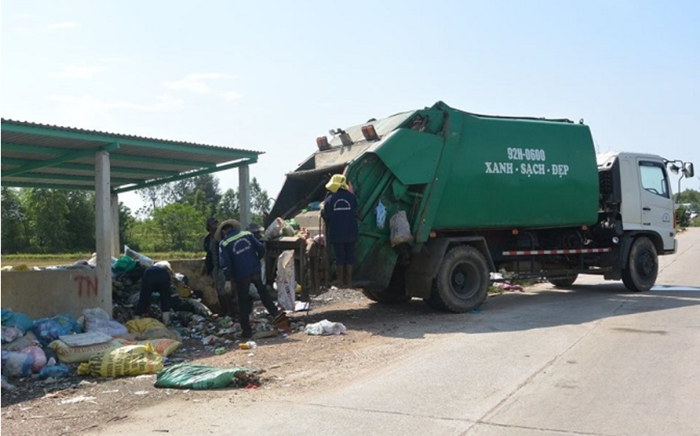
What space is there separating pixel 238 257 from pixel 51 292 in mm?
2594

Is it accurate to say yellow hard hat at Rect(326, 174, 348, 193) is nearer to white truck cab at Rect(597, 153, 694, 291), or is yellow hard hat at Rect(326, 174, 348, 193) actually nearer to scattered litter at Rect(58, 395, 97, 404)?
scattered litter at Rect(58, 395, 97, 404)

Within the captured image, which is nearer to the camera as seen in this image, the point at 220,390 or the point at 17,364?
the point at 220,390

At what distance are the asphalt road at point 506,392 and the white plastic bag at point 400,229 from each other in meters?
1.28

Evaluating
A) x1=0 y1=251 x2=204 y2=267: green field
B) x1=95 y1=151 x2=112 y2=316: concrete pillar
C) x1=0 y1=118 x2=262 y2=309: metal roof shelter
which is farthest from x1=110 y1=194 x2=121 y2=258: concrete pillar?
x1=0 y1=251 x2=204 y2=267: green field

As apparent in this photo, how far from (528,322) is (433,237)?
196 cm

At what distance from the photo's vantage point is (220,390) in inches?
234

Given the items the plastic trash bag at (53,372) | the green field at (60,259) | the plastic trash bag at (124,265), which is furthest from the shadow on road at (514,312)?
the green field at (60,259)

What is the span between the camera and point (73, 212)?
123 feet

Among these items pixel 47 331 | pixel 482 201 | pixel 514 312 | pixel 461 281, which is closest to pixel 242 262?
pixel 47 331

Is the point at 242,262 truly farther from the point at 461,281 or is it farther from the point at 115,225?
the point at 115,225

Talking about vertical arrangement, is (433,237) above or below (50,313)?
above

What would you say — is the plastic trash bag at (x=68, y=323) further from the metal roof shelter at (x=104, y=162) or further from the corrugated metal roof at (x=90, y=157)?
the corrugated metal roof at (x=90, y=157)

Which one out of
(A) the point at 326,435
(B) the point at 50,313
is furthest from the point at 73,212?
(A) the point at 326,435

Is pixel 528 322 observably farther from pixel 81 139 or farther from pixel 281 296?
pixel 81 139
